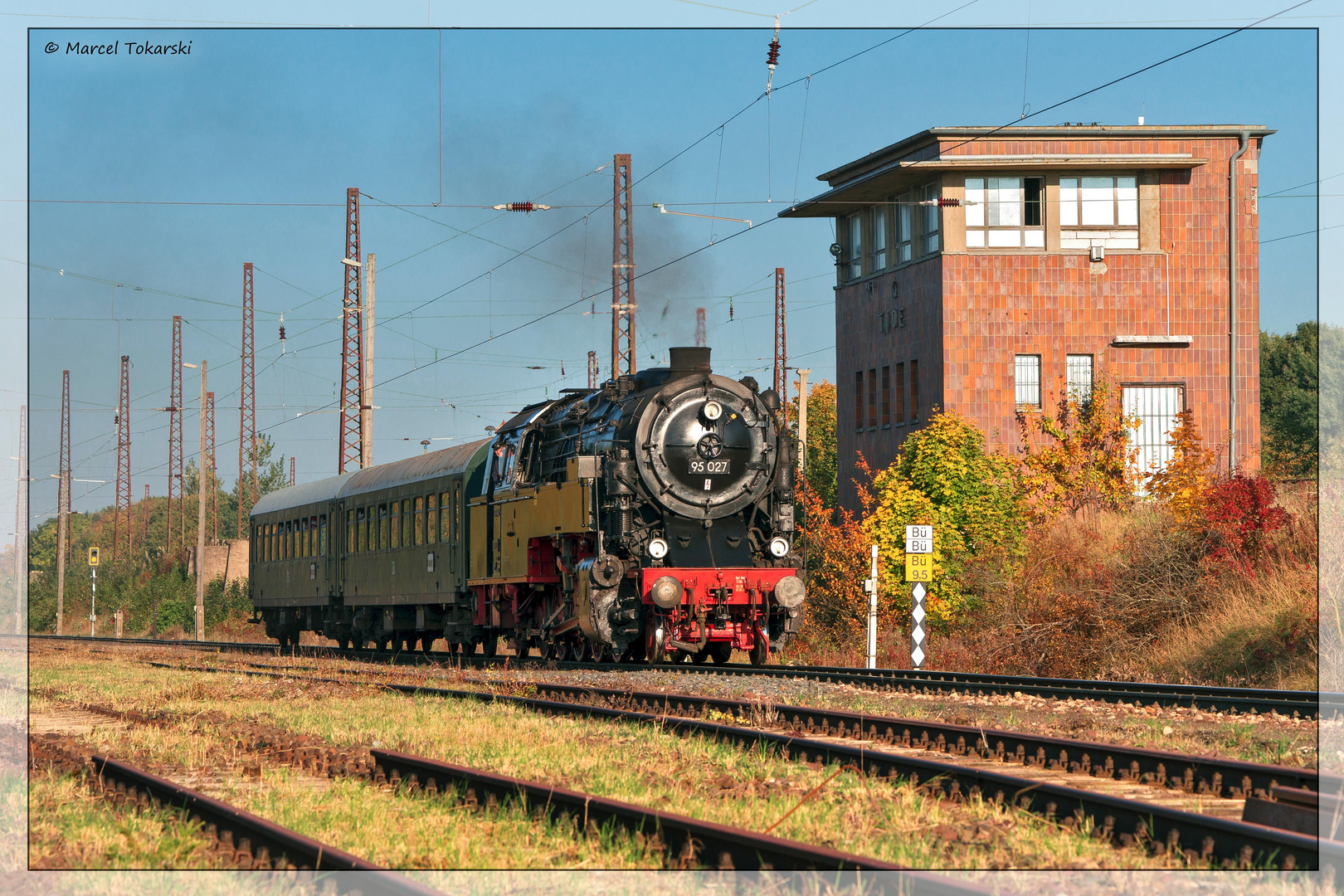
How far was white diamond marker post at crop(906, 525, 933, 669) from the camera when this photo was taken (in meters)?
20.7

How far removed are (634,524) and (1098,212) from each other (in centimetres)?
2044

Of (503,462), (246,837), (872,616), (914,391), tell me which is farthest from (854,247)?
(246,837)

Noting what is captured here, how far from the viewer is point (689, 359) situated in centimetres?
2131

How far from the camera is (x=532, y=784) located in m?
8.38

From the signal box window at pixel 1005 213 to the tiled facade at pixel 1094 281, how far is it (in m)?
0.14

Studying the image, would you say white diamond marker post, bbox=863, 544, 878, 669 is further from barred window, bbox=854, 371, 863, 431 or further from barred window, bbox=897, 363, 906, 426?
barred window, bbox=854, 371, 863, 431

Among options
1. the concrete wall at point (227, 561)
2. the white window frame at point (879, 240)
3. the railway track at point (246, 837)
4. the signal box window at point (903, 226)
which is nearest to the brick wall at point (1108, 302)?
the signal box window at point (903, 226)

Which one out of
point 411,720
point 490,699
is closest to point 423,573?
point 490,699

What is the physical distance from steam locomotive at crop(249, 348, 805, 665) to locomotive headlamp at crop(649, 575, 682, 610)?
2 centimetres

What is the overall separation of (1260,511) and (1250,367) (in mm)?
17118

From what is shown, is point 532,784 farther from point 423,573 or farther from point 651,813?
point 423,573

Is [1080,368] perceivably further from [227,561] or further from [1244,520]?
[227,561]

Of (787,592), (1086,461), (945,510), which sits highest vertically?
(1086,461)

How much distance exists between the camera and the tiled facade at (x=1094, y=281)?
3516 centimetres
